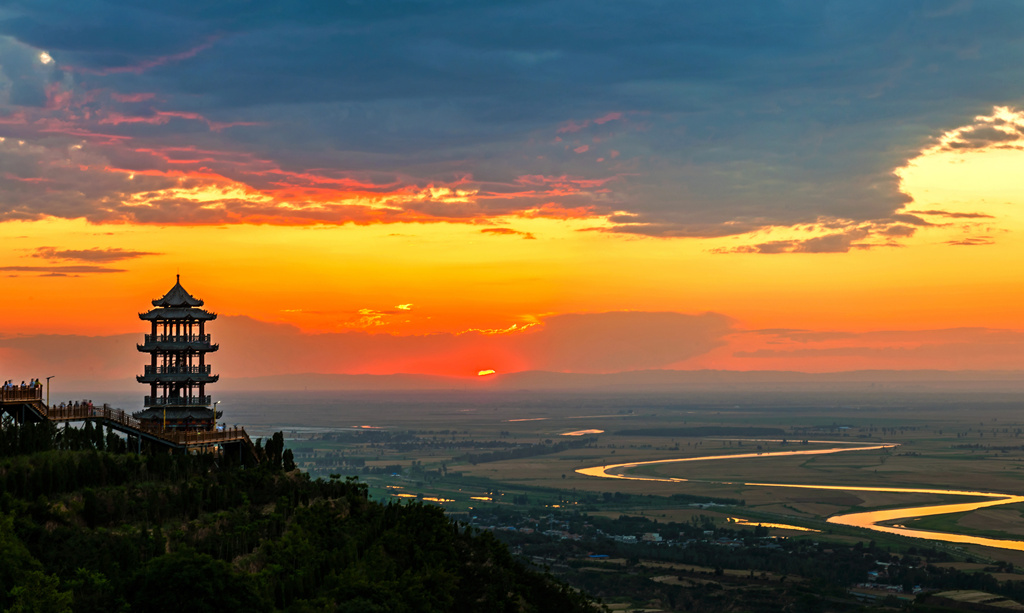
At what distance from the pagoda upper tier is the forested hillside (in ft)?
37.3

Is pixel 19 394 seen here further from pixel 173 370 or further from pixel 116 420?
pixel 173 370

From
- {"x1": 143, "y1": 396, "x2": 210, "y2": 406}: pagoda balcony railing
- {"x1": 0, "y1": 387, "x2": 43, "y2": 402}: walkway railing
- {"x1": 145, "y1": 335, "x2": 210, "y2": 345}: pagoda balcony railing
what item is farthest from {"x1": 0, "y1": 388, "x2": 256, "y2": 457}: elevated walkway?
{"x1": 145, "y1": 335, "x2": 210, "y2": 345}: pagoda balcony railing

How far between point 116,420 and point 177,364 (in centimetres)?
825

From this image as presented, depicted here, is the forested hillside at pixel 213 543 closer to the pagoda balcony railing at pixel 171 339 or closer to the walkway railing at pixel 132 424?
the walkway railing at pixel 132 424

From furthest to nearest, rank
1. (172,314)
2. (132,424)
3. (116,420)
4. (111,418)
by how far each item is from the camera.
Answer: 1. (172,314)
2. (132,424)
3. (116,420)
4. (111,418)

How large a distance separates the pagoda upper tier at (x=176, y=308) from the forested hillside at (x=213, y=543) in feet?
37.3

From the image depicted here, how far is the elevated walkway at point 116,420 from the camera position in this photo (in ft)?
227

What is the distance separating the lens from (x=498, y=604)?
63781 millimetres

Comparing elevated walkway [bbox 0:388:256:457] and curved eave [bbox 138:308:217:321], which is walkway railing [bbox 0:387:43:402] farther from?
curved eave [bbox 138:308:217:321]

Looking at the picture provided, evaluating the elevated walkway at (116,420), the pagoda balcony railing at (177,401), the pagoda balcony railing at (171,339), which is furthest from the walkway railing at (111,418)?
the pagoda balcony railing at (171,339)

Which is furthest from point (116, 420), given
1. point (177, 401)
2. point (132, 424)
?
point (177, 401)

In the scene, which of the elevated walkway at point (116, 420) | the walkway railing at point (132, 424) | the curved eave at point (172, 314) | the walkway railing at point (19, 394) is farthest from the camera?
the curved eave at point (172, 314)

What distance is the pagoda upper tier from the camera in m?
78.8

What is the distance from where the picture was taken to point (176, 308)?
260ft
